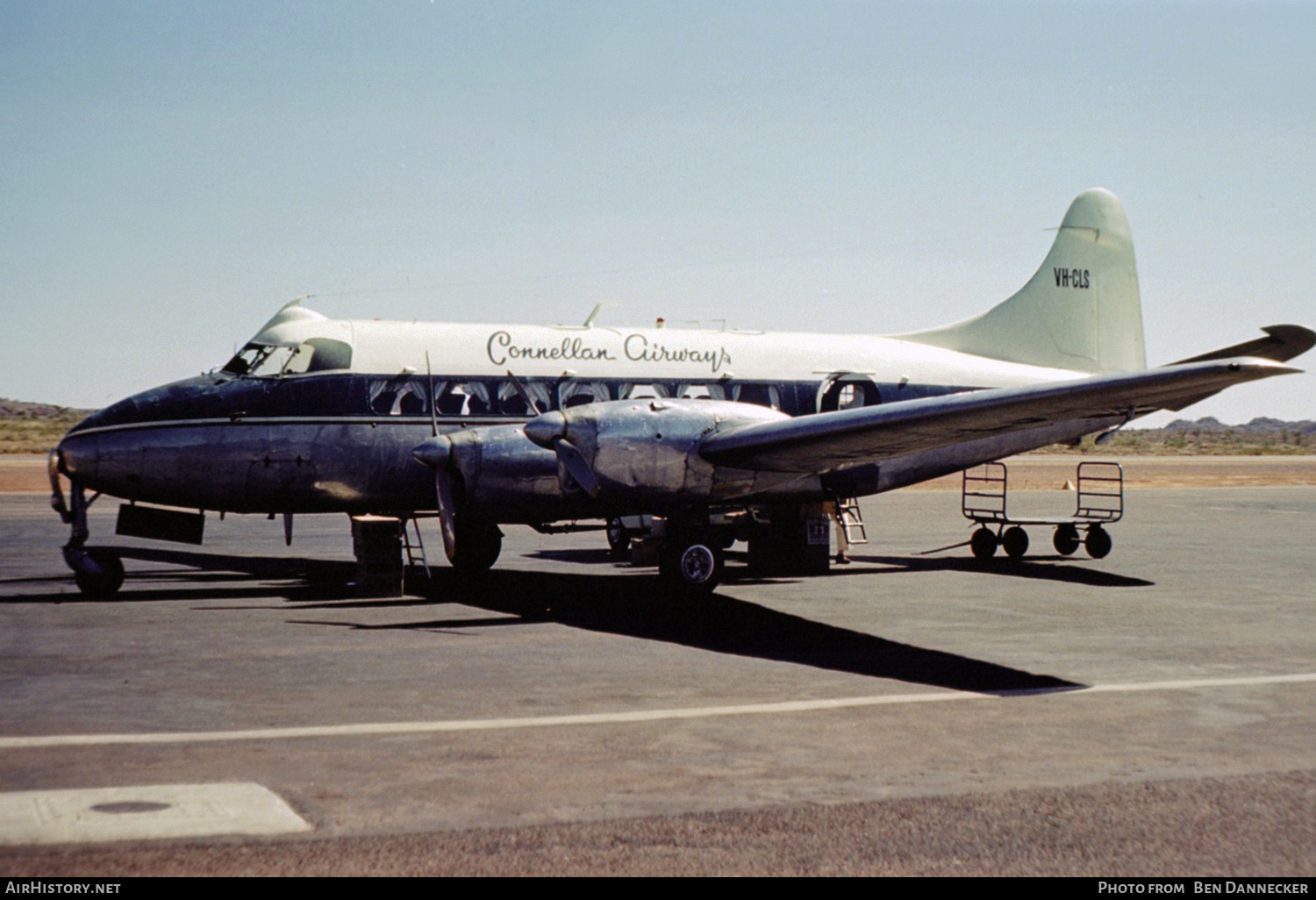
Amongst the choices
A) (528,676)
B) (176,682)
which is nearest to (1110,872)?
(528,676)

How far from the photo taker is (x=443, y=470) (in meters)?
16.8

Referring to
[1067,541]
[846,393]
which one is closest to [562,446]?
[846,393]

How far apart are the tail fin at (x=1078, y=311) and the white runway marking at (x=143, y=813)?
18.7 meters

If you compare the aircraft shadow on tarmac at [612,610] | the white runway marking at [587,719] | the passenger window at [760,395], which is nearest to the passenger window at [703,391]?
the passenger window at [760,395]

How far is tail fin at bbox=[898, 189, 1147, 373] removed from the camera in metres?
24.0

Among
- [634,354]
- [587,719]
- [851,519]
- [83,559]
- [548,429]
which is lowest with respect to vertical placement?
[587,719]

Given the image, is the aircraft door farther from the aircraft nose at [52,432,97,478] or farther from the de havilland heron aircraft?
the aircraft nose at [52,432,97,478]

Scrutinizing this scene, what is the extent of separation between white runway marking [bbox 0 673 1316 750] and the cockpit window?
10303mm

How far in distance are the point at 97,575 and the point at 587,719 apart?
1002 centimetres

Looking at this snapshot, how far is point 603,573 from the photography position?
69.1 ft

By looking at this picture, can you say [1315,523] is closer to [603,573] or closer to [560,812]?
[603,573]

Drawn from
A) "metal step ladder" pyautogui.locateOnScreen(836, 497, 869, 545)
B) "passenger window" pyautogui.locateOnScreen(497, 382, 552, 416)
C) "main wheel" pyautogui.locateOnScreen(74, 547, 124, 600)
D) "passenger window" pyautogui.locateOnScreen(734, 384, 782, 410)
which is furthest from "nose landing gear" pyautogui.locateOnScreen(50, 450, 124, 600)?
"metal step ladder" pyautogui.locateOnScreen(836, 497, 869, 545)

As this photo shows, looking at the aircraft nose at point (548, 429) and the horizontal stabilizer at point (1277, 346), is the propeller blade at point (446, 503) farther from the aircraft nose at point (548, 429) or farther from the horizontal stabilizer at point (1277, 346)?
the horizontal stabilizer at point (1277, 346)

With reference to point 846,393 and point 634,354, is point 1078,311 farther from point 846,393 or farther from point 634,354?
point 634,354
